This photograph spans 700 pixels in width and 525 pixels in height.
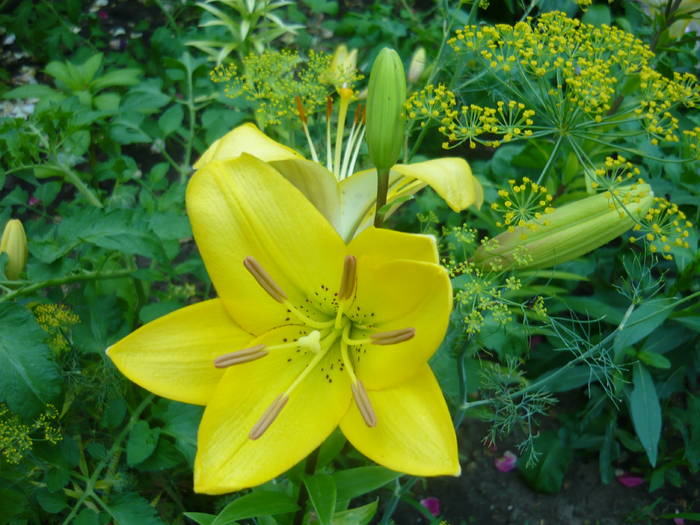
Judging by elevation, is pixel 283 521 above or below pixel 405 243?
below

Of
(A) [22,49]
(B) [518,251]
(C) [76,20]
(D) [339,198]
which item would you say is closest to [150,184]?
(D) [339,198]

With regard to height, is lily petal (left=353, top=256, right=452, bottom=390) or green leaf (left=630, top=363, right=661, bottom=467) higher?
lily petal (left=353, top=256, right=452, bottom=390)

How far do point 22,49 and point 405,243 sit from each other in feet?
7.58

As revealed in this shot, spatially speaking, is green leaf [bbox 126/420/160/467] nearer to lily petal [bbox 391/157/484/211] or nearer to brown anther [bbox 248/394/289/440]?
brown anther [bbox 248/394/289/440]

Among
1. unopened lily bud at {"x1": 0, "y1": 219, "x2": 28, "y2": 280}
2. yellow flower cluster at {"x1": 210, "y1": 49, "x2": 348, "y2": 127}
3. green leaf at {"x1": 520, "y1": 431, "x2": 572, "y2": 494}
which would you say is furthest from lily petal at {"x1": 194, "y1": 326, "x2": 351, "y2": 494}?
green leaf at {"x1": 520, "y1": 431, "x2": 572, "y2": 494}

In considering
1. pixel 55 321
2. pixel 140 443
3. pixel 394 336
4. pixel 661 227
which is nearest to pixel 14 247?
pixel 55 321

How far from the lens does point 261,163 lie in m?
0.80

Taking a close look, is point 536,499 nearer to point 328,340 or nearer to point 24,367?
point 328,340

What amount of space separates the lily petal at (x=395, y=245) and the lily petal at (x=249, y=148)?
0.50ft

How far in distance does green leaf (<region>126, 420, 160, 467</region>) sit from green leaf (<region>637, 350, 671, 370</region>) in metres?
0.97

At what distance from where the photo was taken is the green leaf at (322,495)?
0.82 meters

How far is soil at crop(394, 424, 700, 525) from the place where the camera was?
160 cm

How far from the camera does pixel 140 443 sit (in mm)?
1103

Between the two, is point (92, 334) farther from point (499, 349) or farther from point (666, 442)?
point (666, 442)
